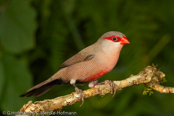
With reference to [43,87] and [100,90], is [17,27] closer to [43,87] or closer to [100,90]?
[43,87]

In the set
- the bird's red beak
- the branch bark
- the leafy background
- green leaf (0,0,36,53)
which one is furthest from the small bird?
the leafy background

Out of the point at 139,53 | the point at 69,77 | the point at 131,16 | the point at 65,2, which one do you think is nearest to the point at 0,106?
the point at 69,77

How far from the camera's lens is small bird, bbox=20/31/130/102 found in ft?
9.77

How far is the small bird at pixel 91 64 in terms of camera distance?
9.77 feet

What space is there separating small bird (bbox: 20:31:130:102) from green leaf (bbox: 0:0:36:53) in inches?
27.7

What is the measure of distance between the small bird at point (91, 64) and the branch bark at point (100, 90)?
250mm

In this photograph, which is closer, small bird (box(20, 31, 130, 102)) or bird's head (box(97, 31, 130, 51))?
small bird (box(20, 31, 130, 102))

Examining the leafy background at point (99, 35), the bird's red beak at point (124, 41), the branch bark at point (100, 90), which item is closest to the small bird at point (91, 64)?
the bird's red beak at point (124, 41)

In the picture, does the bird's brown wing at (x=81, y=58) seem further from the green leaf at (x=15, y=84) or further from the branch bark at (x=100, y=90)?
the green leaf at (x=15, y=84)

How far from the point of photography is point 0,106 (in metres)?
3.57

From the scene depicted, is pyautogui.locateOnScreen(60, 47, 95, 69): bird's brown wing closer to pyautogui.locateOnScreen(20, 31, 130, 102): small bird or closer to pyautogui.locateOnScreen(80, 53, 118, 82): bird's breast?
pyautogui.locateOnScreen(20, 31, 130, 102): small bird

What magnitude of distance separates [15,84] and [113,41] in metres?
1.36

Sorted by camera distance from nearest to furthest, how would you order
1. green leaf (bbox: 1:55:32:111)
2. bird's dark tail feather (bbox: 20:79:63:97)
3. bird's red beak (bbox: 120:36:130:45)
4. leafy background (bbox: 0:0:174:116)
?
1. bird's red beak (bbox: 120:36:130:45)
2. bird's dark tail feather (bbox: 20:79:63:97)
3. green leaf (bbox: 1:55:32:111)
4. leafy background (bbox: 0:0:174:116)

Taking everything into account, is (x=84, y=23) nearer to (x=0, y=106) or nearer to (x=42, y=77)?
(x=42, y=77)
